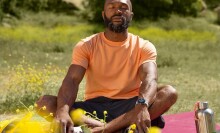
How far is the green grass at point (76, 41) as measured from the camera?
799 cm

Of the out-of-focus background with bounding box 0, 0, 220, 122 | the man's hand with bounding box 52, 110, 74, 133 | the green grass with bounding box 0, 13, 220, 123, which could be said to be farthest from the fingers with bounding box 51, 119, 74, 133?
the green grass with bounding box 0, 13, 220, 123

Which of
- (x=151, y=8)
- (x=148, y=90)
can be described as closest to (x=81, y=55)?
(x=148, y=90)

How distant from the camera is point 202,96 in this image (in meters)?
8.37

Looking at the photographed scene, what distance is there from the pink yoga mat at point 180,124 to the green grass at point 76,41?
0.73 meters

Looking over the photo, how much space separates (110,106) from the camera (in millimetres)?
4422

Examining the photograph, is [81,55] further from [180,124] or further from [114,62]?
[180,124]

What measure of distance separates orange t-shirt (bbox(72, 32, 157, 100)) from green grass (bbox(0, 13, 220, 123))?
2.40m

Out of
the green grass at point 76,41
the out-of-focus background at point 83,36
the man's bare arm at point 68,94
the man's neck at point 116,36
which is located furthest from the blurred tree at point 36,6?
the man's bare arm at point 68,94

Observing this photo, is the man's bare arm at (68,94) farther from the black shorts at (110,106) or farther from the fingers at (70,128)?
the black shorts at (110,106)

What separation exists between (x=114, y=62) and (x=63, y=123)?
2.80 feet

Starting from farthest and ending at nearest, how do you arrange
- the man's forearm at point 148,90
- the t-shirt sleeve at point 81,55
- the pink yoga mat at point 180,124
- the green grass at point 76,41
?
the green grass at point 76,41 → the pink yoga mat at point 180,124 → the t-shirt sleeve at point 81,55 → the man's forearm at point 148,90

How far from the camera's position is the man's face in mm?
4391

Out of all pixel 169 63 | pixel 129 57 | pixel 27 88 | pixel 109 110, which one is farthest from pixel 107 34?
pixel 169 63

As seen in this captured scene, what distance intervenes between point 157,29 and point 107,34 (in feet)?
53.2
